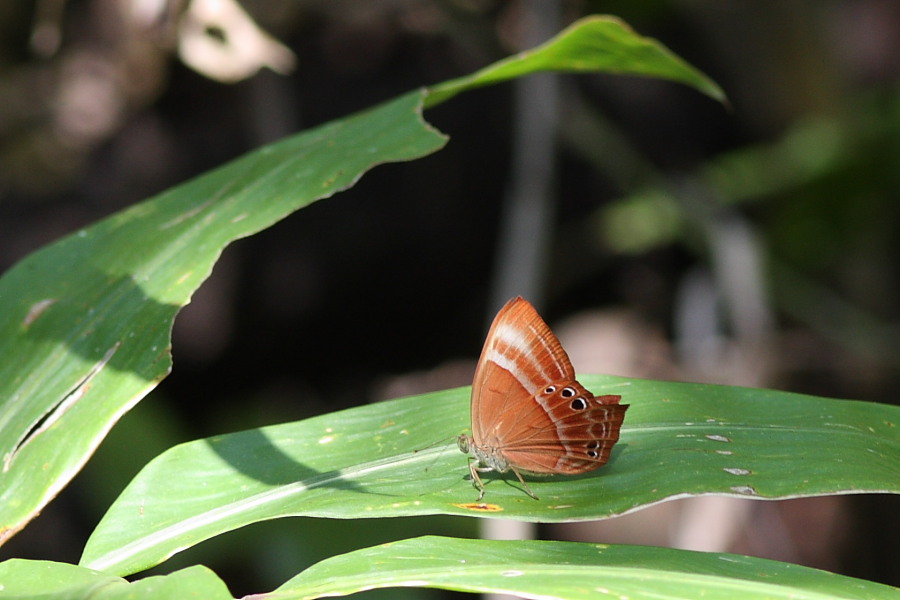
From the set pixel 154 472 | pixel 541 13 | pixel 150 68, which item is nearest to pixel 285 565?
pixel 154 472

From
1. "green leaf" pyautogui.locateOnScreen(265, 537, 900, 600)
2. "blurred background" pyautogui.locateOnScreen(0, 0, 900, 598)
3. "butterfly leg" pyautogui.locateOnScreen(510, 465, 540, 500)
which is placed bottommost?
"green leaf" pyautogui.locateOnScreen(265, 537, 900, 600)

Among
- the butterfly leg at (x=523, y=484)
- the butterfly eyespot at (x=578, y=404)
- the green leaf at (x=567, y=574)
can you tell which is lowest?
the green leaf at (x=567, y=574)

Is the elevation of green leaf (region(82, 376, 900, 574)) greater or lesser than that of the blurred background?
lesser

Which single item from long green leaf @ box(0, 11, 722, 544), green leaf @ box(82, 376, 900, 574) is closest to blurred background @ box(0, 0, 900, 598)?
long green leaf @ box(0, 11, 722, 544)

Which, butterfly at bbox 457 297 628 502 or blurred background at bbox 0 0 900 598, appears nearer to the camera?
butterfly at bbox 457 297 628 502

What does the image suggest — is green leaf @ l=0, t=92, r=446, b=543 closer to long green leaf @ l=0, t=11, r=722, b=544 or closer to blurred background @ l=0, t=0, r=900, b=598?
long green leaf @ l=0, t=11, r=722, b=544

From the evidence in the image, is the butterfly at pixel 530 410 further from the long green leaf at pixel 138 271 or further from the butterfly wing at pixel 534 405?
the long green leaf at pixel 138 271

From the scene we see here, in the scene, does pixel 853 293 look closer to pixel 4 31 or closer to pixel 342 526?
pixel 342 526

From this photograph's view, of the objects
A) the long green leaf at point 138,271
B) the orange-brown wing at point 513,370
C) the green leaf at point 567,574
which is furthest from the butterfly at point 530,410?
the long green leaf at point 138,271
